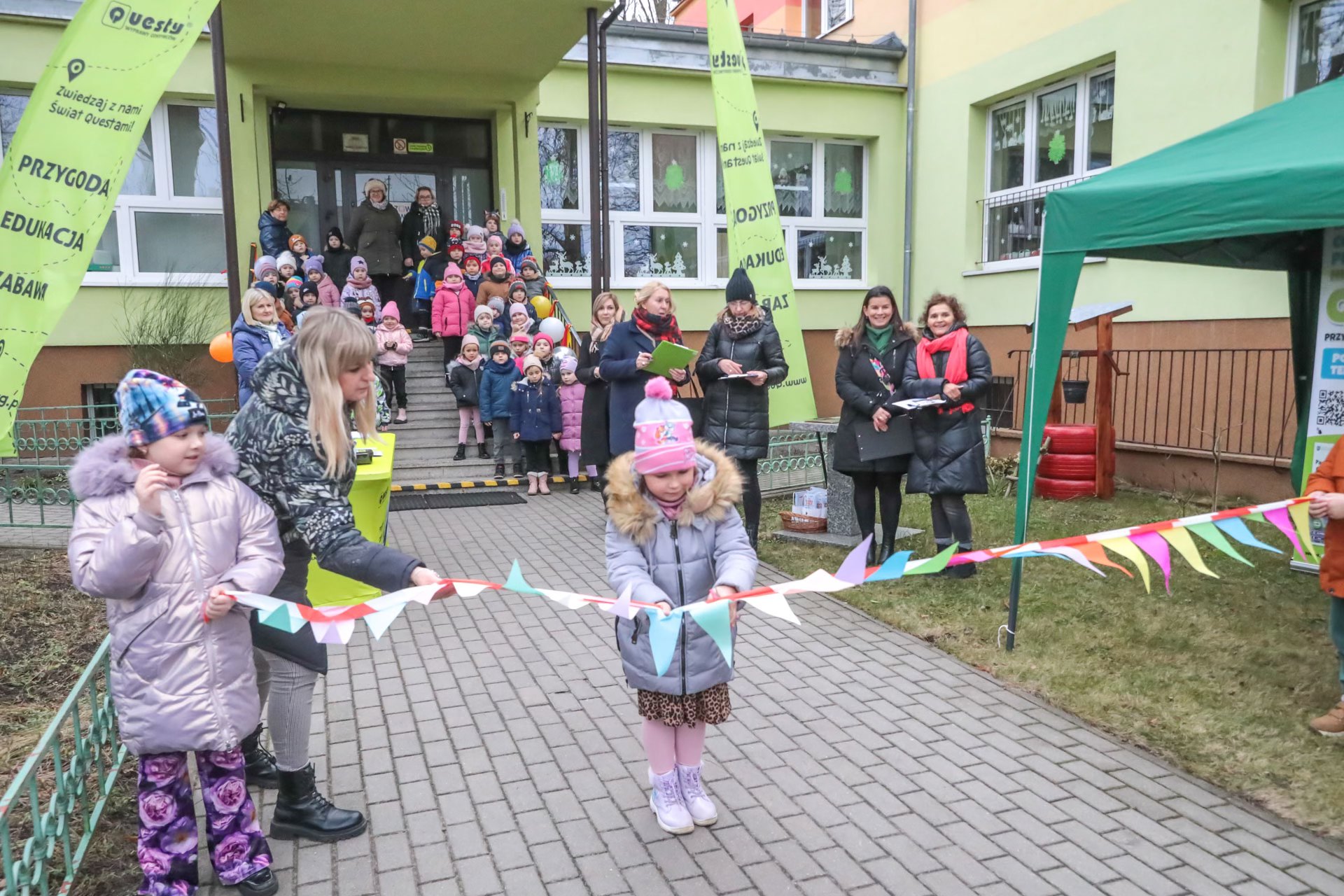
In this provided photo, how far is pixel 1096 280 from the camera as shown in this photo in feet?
37.2

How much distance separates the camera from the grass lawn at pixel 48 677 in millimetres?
3100

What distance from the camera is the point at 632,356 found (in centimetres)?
677

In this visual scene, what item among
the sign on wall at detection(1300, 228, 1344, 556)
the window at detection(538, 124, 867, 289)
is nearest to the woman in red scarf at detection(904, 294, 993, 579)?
the sign on wall at detection(1300, 228, 1344, 556)

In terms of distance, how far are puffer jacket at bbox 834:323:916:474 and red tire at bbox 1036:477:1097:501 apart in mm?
3821

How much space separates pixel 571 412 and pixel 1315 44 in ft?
27.5

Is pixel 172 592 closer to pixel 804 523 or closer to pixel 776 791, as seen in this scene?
pixel 776 791

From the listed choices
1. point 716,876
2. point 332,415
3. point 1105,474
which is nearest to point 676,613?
point 716,876

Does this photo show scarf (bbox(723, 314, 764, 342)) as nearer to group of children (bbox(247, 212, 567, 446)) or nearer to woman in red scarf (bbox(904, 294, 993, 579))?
woman in red scarf (bbox(904, 294, 993, 579))

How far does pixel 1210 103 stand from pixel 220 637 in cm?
1094

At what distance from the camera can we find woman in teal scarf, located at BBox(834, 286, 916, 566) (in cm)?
629

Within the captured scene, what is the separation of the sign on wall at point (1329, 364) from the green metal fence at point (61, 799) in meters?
6.60

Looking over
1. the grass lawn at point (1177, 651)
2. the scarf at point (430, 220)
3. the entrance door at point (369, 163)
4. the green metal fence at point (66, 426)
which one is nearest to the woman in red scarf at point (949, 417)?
the grass lawn at point (1177, 651)

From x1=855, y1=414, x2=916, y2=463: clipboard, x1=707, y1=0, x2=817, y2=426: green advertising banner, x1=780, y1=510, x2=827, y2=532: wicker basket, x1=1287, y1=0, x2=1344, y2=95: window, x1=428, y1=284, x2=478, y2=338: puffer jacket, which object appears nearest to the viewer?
x1=855, y1=414, x2=916, y2=463: clipboard

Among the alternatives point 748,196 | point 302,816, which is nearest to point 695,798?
point 302,816
